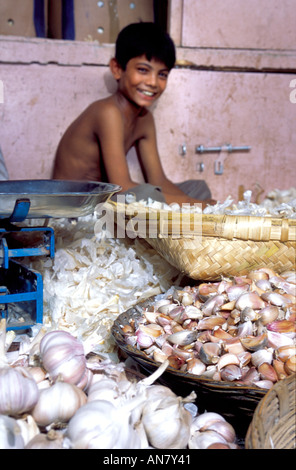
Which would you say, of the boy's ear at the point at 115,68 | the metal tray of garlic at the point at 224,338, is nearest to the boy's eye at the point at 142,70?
the boy's ear at the point at 115,68

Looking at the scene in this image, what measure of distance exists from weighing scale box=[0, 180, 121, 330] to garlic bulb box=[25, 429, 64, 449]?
710mm

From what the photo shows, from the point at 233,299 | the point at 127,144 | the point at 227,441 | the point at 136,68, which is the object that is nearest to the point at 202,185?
the point at 127,144

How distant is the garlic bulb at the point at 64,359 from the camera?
1.24 meters

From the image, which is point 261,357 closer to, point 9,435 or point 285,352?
point 285,352

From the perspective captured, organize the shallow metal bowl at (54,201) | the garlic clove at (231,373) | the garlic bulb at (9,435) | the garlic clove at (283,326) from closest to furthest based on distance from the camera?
the garlic bulb at (9,435), the garlic clove at (231,373), the garlic clove at (283,326), the shallow metal bowl at (54,201)

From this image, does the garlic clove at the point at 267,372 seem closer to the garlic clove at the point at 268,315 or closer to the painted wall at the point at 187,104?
the garlic clove at the point at 268,315

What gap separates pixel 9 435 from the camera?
3.32ft

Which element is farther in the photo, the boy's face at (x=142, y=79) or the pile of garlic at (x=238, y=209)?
the boy's face at (x=142, y=79)

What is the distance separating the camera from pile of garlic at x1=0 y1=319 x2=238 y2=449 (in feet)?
3.39

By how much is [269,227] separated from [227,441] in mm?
879

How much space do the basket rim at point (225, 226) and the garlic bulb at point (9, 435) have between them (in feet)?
3.42

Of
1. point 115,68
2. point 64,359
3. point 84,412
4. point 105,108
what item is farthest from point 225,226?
point 115,68

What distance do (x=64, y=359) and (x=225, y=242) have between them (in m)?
0.86

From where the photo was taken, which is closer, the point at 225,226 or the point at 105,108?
the point at 225,226
